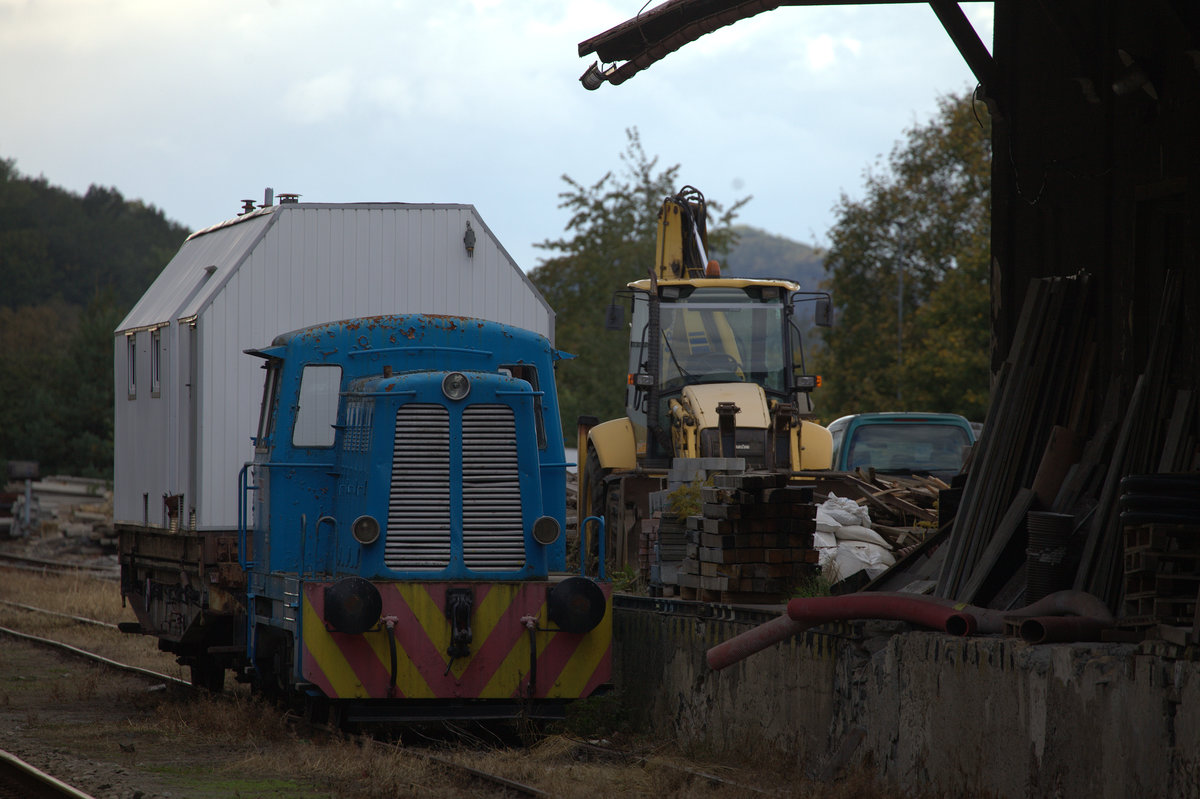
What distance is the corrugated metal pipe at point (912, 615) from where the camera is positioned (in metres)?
7.56

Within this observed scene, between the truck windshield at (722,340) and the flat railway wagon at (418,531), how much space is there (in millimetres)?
5404

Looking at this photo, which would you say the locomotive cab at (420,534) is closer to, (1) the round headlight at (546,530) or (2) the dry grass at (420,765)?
(1) the round headlight at (546,530)

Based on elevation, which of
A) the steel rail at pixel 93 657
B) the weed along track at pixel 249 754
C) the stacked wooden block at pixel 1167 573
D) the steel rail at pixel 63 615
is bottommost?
the weed along track at pixel 249 754

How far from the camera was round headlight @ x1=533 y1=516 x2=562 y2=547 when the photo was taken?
10.3 meters

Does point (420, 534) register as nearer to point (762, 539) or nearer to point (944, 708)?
point (762, 539)

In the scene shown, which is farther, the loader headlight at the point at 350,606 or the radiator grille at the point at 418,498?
the radiator grille at the point at 418,498

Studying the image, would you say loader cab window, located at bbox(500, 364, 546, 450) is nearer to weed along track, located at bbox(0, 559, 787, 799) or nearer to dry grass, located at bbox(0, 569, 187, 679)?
weed along track, located at bbox(0, 559, 787, 799)

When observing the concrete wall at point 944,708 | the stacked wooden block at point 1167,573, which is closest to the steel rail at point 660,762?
the concrete wall at point 944,708

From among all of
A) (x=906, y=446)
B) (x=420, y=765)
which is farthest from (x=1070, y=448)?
(x=906, y=446)

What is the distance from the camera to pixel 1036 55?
10867mm

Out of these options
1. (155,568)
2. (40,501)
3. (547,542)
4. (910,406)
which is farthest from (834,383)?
(547,542)

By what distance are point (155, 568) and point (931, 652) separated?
9.18 metres

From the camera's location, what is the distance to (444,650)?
1008 cm

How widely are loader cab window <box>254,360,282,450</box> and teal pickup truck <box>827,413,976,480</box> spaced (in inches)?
344
